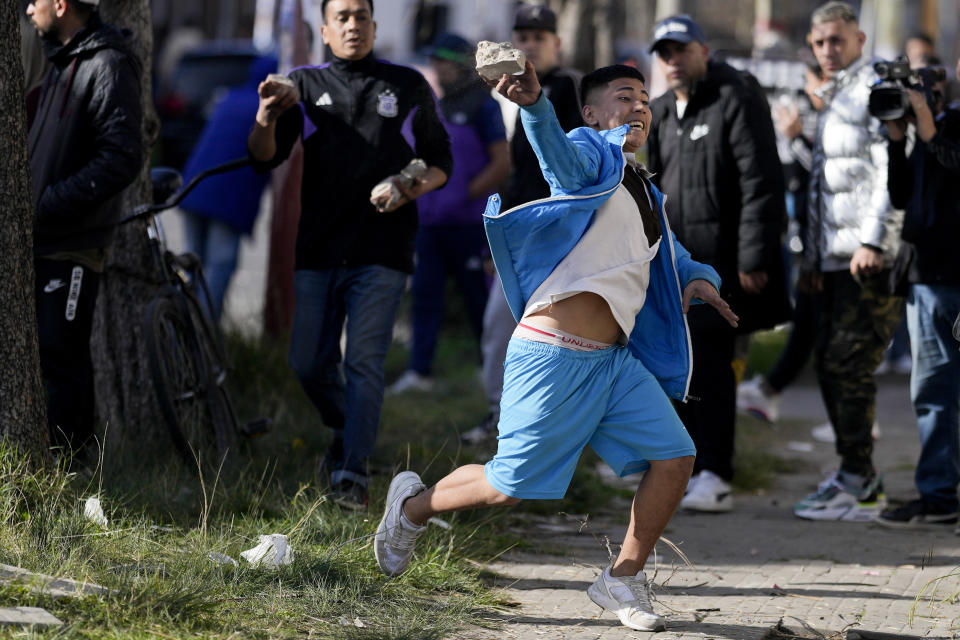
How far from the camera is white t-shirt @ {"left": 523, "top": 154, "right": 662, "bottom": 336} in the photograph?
13.6ft

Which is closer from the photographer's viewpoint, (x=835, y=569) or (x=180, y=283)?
(x=835, y=569)

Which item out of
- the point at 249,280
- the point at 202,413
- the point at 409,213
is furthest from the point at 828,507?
Result: the point at 249,280

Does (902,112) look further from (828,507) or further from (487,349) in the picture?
(487,349)

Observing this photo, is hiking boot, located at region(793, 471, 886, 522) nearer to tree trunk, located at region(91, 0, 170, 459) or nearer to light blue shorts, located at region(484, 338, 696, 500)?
light blue shorts, located at region(484, 338, 696, 500)

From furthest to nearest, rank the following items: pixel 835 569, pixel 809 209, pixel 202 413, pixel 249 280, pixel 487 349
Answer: pixel 249 280, pixel 487 349, pixel 809 209, pixel 202 413, pixel 835 569

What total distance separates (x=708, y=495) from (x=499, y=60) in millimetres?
3190

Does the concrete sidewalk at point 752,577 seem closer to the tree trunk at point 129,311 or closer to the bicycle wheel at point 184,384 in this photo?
the bicycle wheel at point 184,384

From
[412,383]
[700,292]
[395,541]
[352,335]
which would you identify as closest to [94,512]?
[395,541]

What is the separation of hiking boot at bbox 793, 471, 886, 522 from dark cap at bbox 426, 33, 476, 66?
3528 mm

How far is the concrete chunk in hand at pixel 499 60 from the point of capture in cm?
368

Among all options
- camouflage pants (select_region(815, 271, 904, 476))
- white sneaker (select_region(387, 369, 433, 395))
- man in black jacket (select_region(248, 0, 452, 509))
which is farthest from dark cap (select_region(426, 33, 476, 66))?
camouflage pants (select_region(815, 271, 904, 476))

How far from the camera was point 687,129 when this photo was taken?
20.7ft

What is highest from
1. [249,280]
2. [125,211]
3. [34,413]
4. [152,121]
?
[152,121]

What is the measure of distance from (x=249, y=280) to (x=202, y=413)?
723 cm
